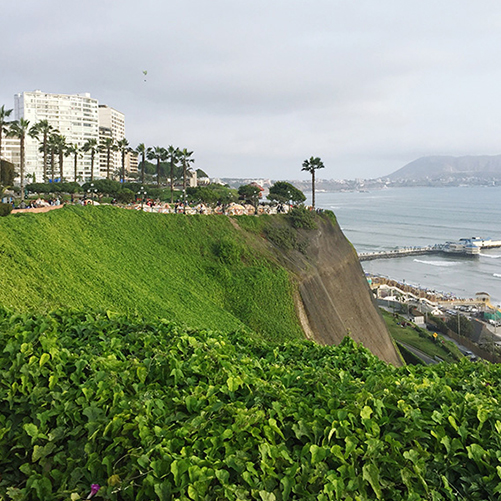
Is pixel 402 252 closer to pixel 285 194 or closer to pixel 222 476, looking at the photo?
pixel 285 194

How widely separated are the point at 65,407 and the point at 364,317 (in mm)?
30443

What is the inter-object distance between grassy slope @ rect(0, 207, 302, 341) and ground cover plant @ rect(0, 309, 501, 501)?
782 cm

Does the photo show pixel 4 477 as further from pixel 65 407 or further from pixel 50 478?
pixel 65 407

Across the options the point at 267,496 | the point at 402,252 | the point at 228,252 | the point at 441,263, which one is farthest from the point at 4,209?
the point at 402,252

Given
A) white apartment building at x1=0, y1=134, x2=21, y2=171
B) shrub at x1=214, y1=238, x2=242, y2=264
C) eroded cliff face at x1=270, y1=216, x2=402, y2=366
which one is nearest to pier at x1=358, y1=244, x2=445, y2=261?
eroded cliff face at x1=270, y1=216, x2=402, y2=366

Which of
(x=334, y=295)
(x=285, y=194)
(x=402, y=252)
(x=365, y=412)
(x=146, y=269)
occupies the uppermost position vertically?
(x=285, y=194)

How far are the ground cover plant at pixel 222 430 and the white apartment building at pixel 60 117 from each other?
11640 cm

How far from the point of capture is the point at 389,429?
16.3 feet

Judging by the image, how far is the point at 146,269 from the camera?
2241cm

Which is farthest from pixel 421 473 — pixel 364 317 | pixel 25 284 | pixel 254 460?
pixel 364 317

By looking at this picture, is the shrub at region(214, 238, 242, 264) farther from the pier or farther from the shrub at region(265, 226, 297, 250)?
the pier

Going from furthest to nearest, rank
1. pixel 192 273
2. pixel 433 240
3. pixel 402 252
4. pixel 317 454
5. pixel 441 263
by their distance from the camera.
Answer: pixel 433 240, pixel 402 252, pixel 441 263, pixel 192 273, pixel 317 454

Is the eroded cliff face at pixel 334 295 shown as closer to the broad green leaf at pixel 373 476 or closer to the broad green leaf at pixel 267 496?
the broad green leaf at pixel 373 476

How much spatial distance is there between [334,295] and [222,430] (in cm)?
2831
